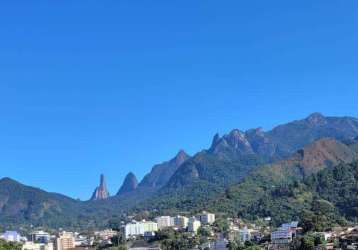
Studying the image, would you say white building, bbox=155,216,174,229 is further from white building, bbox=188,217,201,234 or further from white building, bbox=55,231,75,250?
white building, bbox=55,231,75,250

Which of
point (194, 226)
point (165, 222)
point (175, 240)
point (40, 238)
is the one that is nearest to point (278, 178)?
point (165, 222)

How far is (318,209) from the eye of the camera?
10100 centimetres

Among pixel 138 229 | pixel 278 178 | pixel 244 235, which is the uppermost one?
pixel 278 178

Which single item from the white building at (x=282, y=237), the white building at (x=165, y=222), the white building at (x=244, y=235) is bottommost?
the white building at (x=282, y=237)

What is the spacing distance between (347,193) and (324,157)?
63599 mm

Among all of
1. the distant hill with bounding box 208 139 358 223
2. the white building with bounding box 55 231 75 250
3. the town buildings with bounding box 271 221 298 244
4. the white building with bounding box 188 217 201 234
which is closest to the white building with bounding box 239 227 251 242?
the town buildings with bounding box 271 221 298 244

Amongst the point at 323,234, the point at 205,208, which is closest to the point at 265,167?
the point at 205,208

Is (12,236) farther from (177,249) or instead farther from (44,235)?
(177,249)

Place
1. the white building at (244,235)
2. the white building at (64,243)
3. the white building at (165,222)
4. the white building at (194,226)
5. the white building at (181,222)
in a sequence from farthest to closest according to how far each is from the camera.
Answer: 1. the white building at (165,222)
2. the white building at (64,243)
3. the white building at (181,222)
4. the white building at (194,226)
5. the white building at (244,235)

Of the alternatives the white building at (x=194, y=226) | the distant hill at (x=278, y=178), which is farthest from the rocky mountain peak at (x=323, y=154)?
the white building at (x=194, y=226)

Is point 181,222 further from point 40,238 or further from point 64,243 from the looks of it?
point 40,238

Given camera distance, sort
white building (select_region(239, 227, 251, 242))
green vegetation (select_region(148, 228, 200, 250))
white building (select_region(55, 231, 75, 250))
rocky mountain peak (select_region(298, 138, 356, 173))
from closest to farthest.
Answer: green vegetation (select_region(148, 228, 200, 250)) < white building (select_region(239, 227, 251, 242)) < white building (select_region(55, 231, 75, 250)) < rocky mountain peak (select_region(298, 138, 356, 173))

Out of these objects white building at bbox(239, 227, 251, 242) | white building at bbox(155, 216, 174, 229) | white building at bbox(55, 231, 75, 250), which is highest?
white building at bbox(155, 216, 174, 229)

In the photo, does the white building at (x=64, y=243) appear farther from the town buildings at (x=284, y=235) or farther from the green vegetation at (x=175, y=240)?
the town buildings at (x=284, y=235)
